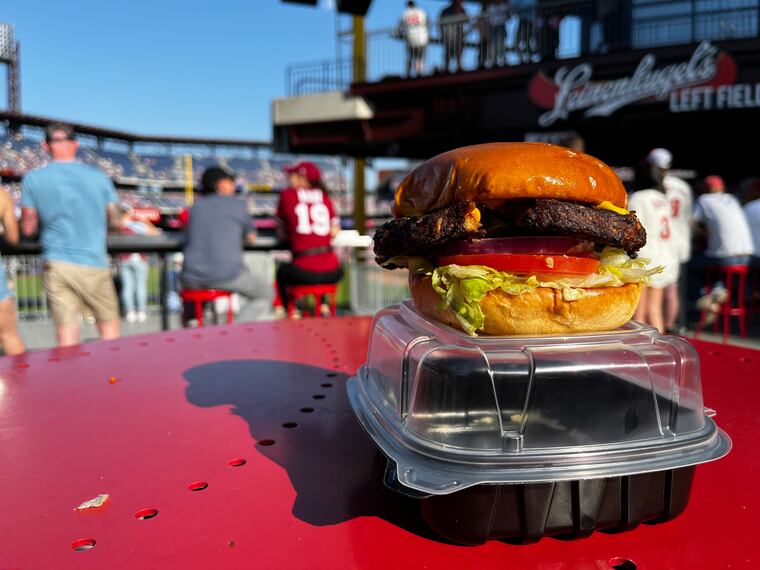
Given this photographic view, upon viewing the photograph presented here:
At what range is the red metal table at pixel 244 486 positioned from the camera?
782mm

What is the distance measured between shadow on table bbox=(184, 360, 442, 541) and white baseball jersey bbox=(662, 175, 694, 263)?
5050mm

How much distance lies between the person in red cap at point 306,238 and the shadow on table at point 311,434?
328 centimetres

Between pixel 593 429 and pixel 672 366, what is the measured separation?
0.20 m

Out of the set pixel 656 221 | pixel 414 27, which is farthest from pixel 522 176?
pixel 414 27

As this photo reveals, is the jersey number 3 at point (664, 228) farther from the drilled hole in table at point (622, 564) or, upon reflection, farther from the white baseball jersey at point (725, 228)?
the drilled hole in table at point (622, 564)

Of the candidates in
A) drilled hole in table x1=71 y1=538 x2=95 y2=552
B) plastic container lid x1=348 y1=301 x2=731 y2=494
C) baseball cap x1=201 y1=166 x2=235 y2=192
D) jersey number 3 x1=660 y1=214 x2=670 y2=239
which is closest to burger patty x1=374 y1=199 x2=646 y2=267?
plastic container lid x1=348 y1=301 x2=731 y2=494

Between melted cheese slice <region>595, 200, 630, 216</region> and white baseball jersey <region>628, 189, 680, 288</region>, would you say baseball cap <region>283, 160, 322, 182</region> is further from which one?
melted cheese slice <region>595, 200, 630, 216</region>

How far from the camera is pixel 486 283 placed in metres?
1.16

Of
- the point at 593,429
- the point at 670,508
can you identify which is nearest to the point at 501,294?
the point at 593,429

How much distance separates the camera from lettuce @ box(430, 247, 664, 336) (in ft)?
3.72

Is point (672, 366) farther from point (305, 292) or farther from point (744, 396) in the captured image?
point (305, 292)

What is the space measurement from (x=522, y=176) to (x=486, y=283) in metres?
0.25

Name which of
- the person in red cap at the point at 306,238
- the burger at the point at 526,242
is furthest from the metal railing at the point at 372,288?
the burger at the point at 526,242

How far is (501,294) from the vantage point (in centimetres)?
118
